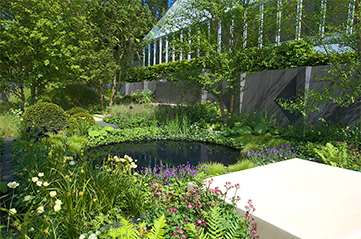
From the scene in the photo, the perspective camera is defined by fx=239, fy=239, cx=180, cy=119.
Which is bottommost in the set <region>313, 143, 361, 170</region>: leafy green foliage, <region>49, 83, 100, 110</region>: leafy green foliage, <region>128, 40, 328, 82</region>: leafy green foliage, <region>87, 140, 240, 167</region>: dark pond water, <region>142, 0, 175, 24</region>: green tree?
<region>87, 140, 240, 167</region>: dark pond water

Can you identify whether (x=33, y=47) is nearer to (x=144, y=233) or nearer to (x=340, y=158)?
(x=144, y=233)

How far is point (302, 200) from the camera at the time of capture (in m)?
2.43

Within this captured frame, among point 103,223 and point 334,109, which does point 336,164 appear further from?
point 103,223

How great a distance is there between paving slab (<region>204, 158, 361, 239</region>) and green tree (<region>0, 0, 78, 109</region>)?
8.05m

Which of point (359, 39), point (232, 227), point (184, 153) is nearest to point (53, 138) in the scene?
point (184, 153)

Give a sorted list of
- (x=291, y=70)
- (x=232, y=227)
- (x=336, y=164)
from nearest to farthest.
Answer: (x=232, y=227)
(x=336, y=164)
(x=291, y=70)

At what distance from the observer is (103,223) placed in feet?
7.52

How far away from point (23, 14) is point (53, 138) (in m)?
5.29

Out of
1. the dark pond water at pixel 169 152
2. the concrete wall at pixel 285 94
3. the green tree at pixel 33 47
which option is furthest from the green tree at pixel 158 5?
the dark pond water at pixel 169 152

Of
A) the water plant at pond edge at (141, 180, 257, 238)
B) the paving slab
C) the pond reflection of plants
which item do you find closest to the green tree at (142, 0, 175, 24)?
the paving slab

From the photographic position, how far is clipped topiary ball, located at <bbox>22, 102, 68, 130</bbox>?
690cm

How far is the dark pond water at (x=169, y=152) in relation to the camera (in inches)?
207

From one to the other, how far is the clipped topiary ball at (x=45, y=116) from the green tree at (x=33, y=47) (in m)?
1.91

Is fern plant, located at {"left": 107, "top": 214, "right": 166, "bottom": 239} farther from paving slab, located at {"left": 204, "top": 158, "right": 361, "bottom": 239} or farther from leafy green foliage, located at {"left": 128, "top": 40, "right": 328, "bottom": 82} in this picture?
leafy green foliage, located at {"left": 128, "top": 40, "right": 328, "bottom": 82}
